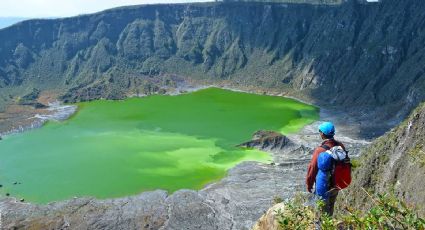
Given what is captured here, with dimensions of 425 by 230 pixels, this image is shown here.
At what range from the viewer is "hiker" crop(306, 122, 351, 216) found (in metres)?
11.2

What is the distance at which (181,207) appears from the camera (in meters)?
55.1

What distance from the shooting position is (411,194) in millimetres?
31297

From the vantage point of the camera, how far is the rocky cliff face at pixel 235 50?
117m

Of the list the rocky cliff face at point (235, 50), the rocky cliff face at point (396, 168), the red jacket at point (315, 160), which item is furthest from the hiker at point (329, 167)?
the rocky cliff face at point (235, 50)

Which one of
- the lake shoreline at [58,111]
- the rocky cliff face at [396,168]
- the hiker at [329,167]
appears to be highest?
the hiker at [329,167]

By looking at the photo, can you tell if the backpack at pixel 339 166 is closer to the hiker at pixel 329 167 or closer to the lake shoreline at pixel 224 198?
the hiker at pixel 329 167

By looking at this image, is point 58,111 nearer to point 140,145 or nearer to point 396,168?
point 140,145

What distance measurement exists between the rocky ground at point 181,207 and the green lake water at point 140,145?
11.7 ft

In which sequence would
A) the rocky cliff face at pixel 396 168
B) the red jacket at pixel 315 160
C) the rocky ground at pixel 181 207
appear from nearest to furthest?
the red jacket at pixel 315 160 < the rocky cliff face at pixel 396 168 < the rocky ground at pixel 181 207

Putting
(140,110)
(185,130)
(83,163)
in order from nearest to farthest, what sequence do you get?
1. (83,163)
2. (185,130)
3. (140,110)

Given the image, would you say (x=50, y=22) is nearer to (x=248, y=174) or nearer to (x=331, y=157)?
(x=248, y=174)

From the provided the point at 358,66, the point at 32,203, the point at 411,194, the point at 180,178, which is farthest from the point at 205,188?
the point at 358,66

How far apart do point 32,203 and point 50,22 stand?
126105 mm

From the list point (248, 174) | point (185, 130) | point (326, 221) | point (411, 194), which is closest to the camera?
point (326, 221)
